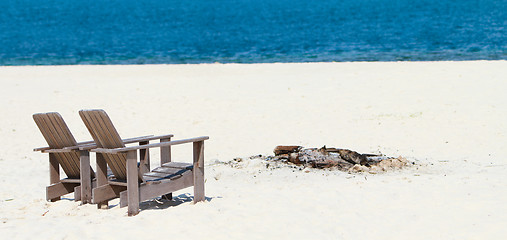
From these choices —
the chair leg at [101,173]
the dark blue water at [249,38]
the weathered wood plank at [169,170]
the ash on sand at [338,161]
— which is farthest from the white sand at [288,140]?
the dark blue water at [249,38]

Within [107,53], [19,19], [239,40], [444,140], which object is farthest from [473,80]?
[19,19]

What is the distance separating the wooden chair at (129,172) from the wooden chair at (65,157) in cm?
27

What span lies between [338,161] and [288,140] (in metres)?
2.86

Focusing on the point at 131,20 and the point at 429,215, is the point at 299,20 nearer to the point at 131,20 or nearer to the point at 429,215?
the point at 131,20

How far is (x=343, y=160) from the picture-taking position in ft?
27.7

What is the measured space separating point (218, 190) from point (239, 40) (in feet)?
146

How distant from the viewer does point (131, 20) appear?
85062mm

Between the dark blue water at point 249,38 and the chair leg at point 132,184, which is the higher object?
the dark blue water at point 249,38

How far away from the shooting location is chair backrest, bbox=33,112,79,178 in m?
6.05

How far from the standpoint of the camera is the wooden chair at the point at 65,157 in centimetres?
609

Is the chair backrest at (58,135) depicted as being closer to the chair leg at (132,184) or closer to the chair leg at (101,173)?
the chair leg at (101,173)

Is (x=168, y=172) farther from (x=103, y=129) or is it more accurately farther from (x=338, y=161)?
(x=338, y=161)

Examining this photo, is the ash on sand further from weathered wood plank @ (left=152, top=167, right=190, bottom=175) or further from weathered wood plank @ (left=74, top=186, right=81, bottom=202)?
weathered wood plank @ (left=74, top=186, right=81, bottom=202)

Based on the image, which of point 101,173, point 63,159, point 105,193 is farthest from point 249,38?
point 105,193
